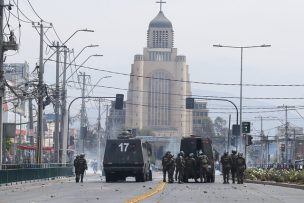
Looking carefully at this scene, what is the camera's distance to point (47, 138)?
6102 inches

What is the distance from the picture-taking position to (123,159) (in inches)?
2223

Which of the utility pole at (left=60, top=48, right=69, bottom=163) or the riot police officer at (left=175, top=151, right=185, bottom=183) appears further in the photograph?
the utility pole at (left=60, top=48, right=69, bottom=163)

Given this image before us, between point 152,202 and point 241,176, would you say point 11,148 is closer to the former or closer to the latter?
point 241,176

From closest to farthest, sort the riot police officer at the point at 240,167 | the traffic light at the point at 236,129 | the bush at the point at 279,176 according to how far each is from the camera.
Answer: the bush at the point at 279,176 → the riot police officer at the point at 240,167 → the traffic light at the point at 236,129

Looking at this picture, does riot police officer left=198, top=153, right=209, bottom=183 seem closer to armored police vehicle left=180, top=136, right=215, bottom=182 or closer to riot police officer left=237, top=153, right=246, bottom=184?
riot police officer left=237, top=153, right=246, bottom=184

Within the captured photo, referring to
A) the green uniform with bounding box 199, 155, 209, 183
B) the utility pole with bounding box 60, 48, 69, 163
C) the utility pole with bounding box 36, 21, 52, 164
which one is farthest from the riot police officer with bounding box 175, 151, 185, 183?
the utility pole with bounding box 60, 48, 69, 163

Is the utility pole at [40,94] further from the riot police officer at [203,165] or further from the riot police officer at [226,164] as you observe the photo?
the riot police officer at [226,164]

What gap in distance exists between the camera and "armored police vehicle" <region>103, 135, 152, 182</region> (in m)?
56.4

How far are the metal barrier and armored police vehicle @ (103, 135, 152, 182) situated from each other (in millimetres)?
4729

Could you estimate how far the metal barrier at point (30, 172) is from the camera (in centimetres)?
5101

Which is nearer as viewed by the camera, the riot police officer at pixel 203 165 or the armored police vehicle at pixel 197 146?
the riot police officer at pixel 203 165

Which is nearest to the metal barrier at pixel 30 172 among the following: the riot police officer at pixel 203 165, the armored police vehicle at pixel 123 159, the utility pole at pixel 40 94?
the utility pole at pixel 40 94

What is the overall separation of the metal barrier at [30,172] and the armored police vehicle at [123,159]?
15.5 feet

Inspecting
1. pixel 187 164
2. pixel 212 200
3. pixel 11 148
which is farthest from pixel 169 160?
pixel 11 148
